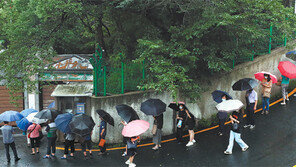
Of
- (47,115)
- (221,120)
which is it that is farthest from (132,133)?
(221,120)

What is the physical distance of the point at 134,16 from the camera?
1350 centimetres

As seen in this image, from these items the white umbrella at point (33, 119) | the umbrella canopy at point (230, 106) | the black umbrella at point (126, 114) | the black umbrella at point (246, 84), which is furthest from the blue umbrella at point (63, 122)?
the black umbrella at point (246, 84)

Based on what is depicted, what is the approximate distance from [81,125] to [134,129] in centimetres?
179

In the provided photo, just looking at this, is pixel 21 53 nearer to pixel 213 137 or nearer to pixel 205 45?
pixel 205 45

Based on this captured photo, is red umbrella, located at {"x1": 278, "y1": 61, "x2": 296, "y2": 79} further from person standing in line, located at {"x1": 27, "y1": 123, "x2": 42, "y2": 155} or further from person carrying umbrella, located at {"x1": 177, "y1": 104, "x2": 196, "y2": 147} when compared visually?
person standing in line, located at {"x1": 27, "y1": 123, "x2": 42, "y2": 155}

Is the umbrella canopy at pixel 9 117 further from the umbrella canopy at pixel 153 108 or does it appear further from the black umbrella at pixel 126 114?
the umbrella canopy at pixel 153 108

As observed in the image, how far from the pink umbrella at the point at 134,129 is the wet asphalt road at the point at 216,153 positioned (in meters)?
1.24

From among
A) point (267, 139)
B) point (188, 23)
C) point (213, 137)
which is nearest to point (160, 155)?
point (213, 137)

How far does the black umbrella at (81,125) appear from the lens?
8643 mm

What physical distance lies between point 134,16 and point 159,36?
2.34 metres

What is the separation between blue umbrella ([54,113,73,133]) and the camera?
9.02 m

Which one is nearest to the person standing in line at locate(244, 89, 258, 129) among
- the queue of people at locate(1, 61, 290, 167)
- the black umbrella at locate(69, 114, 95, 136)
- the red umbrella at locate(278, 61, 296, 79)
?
the queue of people at locate(1, 61, 290, 167)

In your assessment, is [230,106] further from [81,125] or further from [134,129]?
[81,125]

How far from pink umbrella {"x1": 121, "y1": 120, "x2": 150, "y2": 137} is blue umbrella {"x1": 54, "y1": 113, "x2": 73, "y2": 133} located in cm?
206
